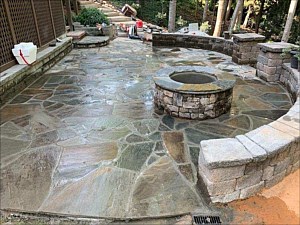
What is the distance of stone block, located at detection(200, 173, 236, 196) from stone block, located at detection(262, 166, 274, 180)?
14.3 inches

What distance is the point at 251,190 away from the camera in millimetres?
2344

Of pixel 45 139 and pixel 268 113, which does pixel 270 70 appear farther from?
pixel 45 139

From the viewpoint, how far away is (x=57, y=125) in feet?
12.1

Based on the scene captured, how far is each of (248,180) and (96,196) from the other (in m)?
1.48

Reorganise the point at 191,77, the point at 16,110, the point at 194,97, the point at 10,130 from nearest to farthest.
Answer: the point at 10,130 < the point at 194,97 < the point at 16,110 < the point at 191,77

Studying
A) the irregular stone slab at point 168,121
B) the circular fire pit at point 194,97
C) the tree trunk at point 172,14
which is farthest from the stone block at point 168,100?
the tree trunk at point 172,14

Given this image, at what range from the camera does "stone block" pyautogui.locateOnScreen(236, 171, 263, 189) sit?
7.33ft

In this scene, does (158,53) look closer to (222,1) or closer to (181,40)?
(181,40)

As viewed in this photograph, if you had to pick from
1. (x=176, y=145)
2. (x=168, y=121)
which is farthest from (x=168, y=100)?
(x=176, y=145)

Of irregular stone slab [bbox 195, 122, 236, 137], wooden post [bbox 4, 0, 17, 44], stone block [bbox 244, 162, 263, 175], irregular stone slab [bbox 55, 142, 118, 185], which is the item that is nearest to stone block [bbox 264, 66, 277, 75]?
irregular stone slab [bbox 195, 122, 236, 137]

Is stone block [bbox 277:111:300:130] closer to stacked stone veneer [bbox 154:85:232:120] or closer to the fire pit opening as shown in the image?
stacked stone veneer [bbox 154:85:232:120]

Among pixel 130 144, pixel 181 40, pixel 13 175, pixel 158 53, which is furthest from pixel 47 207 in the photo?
pixel 181 40

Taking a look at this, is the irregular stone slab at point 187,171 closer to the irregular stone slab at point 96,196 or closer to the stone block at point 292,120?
the irregular stone slab at point 96,196

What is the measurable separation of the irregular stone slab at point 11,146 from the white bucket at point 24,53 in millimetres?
2584
